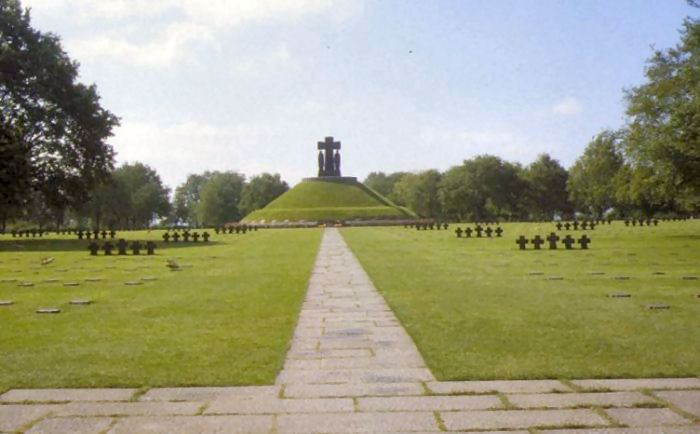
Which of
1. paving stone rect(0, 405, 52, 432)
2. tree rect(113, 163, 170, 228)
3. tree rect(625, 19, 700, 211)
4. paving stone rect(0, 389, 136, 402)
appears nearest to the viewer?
paving stone rect(0, 405, 52, 432)

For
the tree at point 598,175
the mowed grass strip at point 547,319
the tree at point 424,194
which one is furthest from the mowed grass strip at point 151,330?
the tree at point 424,194

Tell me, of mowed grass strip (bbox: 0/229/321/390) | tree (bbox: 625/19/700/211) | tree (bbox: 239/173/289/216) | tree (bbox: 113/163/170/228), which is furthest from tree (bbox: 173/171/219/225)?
mowed grass strip (bbox: 0/229/321/390)

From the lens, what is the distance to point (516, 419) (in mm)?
5188

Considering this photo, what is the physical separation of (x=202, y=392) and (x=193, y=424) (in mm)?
963

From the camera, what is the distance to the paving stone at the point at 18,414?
516 centimetres

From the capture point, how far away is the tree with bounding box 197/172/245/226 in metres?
145

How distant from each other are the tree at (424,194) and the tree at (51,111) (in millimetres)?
102838

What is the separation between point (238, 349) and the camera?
8227 millimetres

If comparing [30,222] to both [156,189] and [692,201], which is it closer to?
[156,189]

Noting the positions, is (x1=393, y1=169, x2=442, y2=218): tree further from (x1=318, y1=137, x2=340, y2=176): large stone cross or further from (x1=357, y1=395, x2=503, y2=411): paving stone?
(x1=357, y1=395, x2=503, y2=411): paving stone

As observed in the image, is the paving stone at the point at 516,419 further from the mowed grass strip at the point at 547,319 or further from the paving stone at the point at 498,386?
the mowed grass strip at the point at 547,319

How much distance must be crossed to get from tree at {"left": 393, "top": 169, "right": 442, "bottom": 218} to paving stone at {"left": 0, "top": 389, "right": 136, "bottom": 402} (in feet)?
452

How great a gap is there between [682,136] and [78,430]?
36055mm

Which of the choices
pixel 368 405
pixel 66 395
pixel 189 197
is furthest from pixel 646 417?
pixel 189 197
